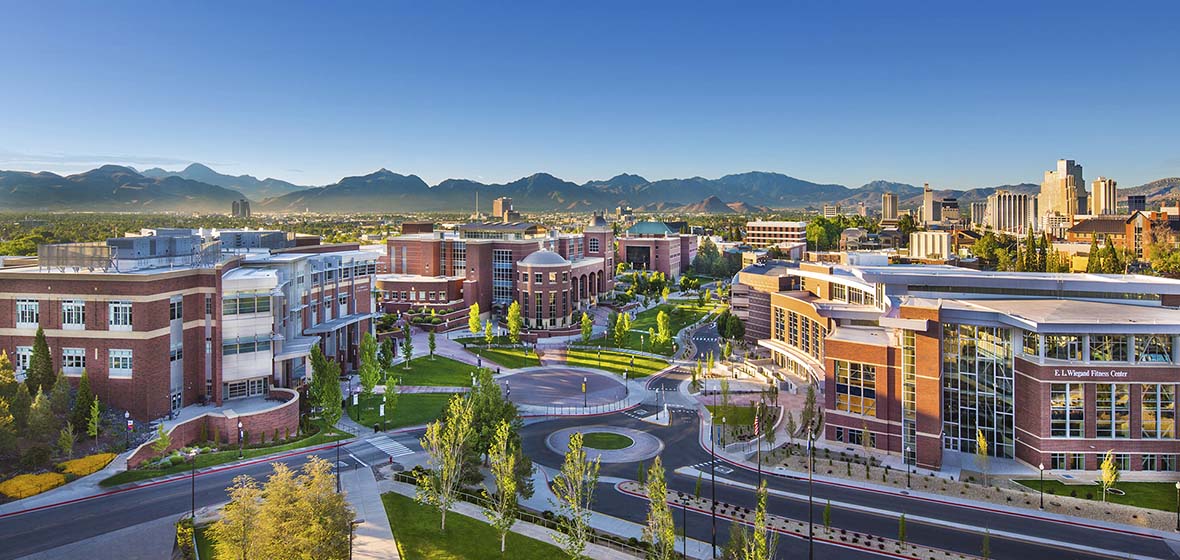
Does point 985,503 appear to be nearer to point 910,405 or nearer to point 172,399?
point 910,405

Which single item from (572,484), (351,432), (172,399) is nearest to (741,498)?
(572,484)

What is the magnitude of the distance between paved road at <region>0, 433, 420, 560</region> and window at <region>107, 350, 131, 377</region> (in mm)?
10941

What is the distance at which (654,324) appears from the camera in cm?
10725

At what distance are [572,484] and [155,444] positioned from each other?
2750 centimetres

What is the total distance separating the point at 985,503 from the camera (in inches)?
1506

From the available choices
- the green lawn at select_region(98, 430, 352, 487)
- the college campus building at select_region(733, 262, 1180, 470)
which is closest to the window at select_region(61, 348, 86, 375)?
the green lawn at select_region(98, 430, 352, 487)

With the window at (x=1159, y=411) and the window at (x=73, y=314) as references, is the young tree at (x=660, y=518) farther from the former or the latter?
the window at (x=73, y=314)

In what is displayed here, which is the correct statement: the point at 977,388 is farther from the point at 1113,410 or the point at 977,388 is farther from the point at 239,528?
the point at 239,528

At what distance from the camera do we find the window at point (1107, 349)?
4162 cm

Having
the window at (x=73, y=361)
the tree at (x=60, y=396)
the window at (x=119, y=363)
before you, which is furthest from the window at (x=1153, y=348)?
the window at (x=73, y=361)

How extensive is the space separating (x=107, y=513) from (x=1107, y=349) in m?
58.5

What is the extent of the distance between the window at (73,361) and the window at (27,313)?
3.46 metres

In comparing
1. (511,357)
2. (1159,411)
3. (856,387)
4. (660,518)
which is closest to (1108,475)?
(1159,411)

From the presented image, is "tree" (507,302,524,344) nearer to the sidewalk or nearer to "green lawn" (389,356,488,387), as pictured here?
"green lawn" (389,356,488,387)
